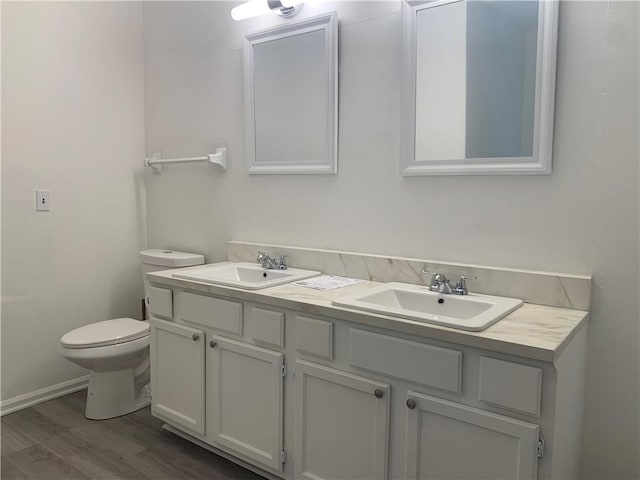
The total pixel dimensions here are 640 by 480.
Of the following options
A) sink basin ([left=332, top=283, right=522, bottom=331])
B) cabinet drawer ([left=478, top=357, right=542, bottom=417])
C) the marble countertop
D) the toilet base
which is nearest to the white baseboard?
the toilet base

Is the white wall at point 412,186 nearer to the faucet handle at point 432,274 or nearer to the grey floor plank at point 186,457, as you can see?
the faucet handle at point 432,274

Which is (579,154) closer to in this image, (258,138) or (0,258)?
(258,138)

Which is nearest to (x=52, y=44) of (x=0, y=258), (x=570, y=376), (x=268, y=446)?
(x=0, y=258)

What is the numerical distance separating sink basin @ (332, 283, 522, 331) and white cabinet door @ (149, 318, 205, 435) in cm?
75

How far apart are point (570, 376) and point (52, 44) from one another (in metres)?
2.77

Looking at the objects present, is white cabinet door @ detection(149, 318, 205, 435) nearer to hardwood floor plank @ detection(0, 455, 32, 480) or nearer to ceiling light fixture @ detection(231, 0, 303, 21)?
hardwood floor plank @ detection(0, 455, 32, 480)

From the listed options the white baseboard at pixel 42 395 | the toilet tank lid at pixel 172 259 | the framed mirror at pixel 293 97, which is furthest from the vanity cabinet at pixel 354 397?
the white baseboard at pixel 42 395

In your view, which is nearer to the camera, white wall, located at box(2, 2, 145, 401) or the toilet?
the toilet

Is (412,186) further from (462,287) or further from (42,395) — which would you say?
(42,395)

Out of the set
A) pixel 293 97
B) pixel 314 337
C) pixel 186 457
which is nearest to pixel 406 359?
pixel 314 337

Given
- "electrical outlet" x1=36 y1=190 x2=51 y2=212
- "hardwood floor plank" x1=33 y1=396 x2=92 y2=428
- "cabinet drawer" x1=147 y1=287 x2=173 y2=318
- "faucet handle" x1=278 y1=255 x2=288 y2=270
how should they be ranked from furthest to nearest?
"electrical outlet" x1=36 y1=190 x2=51 y2=212
"hardwood floor plank" x1=33 y1=396 x2=92 y2=428
"faucet handle" x1=278 y1=255 x2=288 y2=270
"cabinet drawer" x1=147 y1=287 x2=173 y2=318

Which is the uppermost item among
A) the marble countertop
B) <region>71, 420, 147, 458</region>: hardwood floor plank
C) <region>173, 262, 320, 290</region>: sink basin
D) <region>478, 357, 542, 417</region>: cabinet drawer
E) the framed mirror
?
the framed mirror

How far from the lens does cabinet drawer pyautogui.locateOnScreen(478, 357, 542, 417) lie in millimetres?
1207

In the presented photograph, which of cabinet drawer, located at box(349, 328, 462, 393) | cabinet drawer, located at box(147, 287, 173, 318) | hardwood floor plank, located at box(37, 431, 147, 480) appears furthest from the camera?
cabinet drawer, located at box(147, 287, 173, 318)
